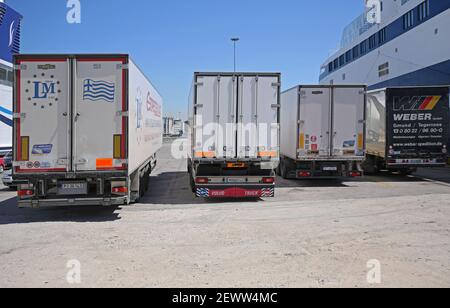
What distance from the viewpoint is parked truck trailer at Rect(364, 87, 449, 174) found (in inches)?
560

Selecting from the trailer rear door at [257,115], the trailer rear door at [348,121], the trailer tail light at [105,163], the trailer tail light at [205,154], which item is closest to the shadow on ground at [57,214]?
the trailer tail light at [105,163]

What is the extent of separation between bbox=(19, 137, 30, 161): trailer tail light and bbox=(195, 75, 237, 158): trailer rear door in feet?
12.5

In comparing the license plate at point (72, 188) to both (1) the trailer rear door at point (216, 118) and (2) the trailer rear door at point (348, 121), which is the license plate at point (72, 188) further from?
(2) the trailer rear door at point (348, 121)

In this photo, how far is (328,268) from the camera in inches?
193

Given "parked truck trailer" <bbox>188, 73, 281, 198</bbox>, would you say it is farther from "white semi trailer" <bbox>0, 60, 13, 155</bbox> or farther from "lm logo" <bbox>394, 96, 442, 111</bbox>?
"white semi trailer" <bbox>0, 60, 13, 155</bbox>

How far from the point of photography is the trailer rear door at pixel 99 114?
759 cm

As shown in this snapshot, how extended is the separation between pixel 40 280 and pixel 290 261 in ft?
10.2

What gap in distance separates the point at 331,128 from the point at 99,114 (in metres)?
7.88

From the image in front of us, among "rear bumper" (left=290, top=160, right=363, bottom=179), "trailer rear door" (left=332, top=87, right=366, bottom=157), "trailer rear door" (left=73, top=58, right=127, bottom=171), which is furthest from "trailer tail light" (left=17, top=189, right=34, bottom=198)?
"trailer rear door" (left=332, top=87, right=366, bottom=157)

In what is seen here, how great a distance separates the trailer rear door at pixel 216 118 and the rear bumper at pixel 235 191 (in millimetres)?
811

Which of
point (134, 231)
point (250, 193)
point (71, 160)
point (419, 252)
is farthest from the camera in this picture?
point (250, 193)

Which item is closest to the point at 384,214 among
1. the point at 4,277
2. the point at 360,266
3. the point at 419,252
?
the point at 419,252

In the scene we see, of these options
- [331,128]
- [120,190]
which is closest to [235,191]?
[120,190]

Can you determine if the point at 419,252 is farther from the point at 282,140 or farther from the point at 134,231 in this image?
the point at 282,140
